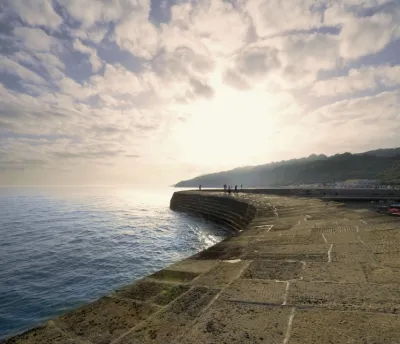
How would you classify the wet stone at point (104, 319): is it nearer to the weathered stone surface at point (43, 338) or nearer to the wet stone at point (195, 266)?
the weathered stone surface at point (43, 338)

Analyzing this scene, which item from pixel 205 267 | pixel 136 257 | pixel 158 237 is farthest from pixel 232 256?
pixel 158 237

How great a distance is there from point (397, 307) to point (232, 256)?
17.9 feet

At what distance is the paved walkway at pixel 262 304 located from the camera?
3.78 metres

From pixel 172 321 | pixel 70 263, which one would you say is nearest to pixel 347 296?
pixel 172 321

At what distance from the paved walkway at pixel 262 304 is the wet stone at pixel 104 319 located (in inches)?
0.8

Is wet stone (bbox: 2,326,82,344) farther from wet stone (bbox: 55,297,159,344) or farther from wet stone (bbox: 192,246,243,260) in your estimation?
wet stone (bbox: 192,246,243,260)

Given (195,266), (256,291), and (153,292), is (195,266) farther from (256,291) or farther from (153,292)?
(256,291)

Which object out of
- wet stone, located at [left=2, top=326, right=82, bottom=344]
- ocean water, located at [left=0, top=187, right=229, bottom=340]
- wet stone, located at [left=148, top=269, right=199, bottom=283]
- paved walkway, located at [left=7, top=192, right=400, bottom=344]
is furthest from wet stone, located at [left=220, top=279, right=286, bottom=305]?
ocean water, located at [left=0, top=187, right=229, bottom=340]

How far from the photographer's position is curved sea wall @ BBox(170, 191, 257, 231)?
88.3ft

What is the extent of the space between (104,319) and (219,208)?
34092mm

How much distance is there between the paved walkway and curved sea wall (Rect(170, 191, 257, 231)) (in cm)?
1569

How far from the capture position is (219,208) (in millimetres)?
38719

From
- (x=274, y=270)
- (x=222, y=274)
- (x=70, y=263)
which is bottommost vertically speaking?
(x=70, y=263)

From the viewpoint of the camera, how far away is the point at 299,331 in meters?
3.70
